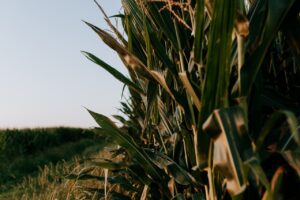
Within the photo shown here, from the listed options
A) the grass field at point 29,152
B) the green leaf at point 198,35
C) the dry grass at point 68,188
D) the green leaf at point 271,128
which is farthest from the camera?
the grass field at point 29,152

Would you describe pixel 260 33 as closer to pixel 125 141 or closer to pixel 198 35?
pixel 198 35

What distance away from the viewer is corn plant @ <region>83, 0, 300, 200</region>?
40.6 inches

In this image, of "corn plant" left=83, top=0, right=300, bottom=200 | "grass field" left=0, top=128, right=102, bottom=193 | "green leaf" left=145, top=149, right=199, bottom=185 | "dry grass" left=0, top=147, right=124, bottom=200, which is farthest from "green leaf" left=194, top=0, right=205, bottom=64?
"grass field" left=0, top=128, right=102, bottom=193

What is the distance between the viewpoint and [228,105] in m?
1.14

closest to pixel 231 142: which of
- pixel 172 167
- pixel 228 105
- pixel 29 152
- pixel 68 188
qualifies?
pixel 228 105

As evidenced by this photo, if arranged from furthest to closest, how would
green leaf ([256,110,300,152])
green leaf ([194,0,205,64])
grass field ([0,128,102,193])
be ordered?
grass field ([0,128,102,193]) < green leaf ([194,0,205,64]) < green leaf ([256,110,300,152])

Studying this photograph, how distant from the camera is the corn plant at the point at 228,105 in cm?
103

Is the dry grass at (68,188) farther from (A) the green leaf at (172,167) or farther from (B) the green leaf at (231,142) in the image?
(B) the green leaf at (231,142)

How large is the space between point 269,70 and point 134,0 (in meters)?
0.75

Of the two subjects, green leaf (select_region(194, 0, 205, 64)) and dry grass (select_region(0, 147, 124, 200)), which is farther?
dry grass (select_region(0, 147, 124, 200))

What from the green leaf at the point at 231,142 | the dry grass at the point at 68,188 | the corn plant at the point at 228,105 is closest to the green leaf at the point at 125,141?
the corn plant at the point at 228,105

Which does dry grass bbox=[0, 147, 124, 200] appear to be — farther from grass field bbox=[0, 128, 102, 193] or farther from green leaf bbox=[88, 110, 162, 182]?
grass field bbox=[0, 128, 102, 193]

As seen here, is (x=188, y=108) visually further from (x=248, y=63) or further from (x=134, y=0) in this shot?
(x=134, y=0)

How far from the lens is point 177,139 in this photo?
5.41ft
